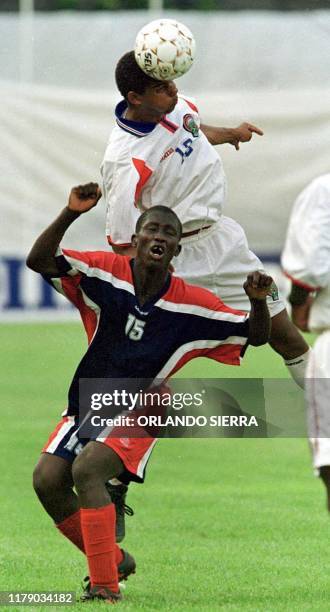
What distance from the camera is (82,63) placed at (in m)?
21.4

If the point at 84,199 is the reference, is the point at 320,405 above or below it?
below

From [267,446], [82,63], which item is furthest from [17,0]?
[267,446]

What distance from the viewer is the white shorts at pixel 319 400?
5446 mm

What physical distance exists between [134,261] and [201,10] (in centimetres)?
1831

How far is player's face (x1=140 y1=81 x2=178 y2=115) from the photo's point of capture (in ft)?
22.9

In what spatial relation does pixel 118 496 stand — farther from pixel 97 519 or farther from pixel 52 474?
pixel 97 519

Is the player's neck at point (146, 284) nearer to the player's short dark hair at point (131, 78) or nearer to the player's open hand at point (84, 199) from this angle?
the player's open hand at point (84, 199)

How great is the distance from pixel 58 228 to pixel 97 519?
123 cm

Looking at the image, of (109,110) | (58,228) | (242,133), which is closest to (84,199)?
(58,228)

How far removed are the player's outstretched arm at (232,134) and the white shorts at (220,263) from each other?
41cm

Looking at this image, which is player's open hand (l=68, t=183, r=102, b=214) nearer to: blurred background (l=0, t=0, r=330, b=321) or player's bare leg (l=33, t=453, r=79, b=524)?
player's bare leg (l=33, t=453, r=79, b=524)

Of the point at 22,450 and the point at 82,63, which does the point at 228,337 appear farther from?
the point at 82,63

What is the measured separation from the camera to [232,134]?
7.48 meters

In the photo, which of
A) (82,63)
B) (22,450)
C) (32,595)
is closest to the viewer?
(32,595)
